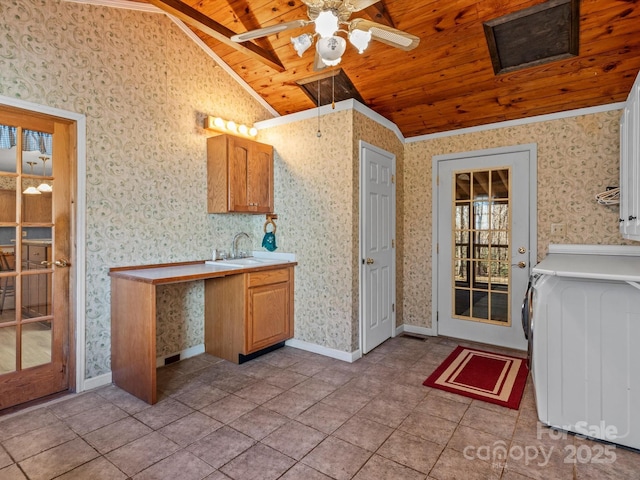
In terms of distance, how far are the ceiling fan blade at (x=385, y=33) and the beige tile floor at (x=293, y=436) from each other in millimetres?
2271

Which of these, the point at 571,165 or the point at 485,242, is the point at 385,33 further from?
the point at 485,242

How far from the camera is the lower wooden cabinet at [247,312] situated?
3150 mm

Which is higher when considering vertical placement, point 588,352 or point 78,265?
point 78,265

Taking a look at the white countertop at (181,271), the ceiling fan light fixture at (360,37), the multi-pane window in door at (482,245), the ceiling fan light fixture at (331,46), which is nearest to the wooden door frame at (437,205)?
the multi-pane window in door at (482,245)

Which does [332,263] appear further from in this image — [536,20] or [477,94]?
[536,20]

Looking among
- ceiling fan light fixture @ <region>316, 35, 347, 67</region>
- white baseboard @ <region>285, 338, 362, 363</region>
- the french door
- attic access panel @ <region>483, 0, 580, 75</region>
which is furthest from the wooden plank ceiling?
white baseboard @ <region>285, 338, 362, 363</region>

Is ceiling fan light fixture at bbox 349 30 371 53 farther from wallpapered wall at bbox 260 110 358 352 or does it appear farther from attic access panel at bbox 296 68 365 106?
attic access panel at bbox 296 68 365 106

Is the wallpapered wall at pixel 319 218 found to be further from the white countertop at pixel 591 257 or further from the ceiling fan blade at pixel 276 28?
the white countertop at pixel 591 257

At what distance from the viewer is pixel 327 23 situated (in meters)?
1.76

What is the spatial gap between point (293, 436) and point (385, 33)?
2.35 meters

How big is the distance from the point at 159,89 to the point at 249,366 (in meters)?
2.57

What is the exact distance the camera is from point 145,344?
8.12 ft

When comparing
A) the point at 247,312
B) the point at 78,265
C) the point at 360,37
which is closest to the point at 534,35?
the point at 360,37

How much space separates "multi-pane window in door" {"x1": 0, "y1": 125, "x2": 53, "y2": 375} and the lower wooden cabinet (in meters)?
1.27
